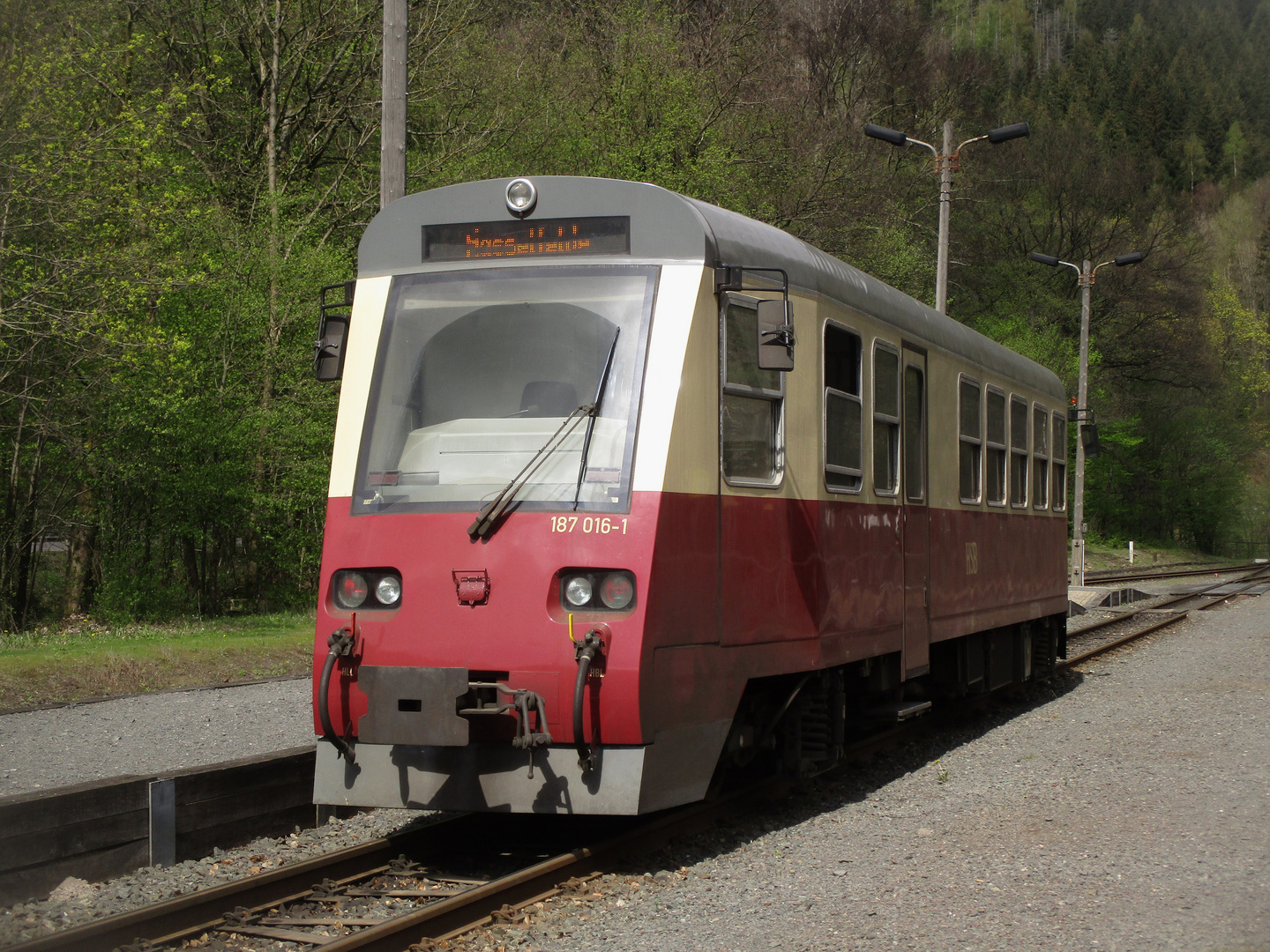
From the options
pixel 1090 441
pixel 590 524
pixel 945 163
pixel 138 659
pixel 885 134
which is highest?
pixel 885 134

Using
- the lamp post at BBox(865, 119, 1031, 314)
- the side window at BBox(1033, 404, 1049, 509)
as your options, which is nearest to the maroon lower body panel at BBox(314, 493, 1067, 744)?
the side window at BBox(1033, 404, 1049, 509)

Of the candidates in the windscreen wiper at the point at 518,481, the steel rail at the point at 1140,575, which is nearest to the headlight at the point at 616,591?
the windscreen wiper at the point at 518,481

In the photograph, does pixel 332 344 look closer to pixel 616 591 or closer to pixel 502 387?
pixel 502 387

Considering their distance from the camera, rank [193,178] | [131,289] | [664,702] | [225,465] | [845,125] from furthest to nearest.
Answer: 1. [845,125]
2. [193,178]
3. [225,465]
4. [131,289]
5. [664,702]

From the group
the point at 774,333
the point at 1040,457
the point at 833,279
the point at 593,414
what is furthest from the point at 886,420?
the point at 1040,457

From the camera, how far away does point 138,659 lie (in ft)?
41.1

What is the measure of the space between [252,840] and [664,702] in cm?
236

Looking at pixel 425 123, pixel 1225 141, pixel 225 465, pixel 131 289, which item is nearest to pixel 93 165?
pixel 131 289

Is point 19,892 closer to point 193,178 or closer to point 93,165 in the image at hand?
point 93,165

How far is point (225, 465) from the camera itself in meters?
19.5

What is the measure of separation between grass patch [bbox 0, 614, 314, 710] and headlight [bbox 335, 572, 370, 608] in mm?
5691

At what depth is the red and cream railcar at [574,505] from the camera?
239 inches

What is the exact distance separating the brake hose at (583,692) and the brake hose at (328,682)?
44.6 inches

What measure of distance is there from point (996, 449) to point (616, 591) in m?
6.70
